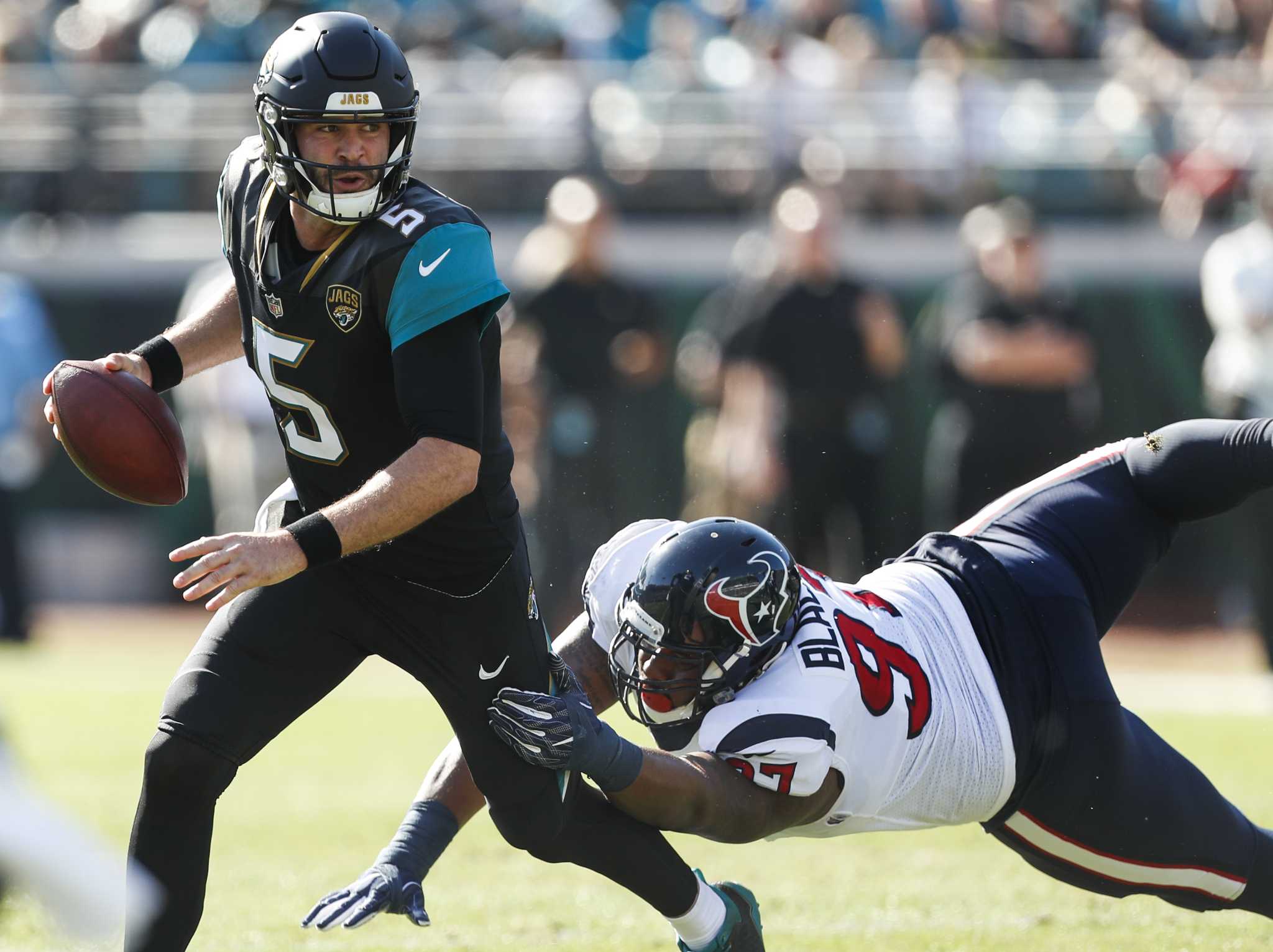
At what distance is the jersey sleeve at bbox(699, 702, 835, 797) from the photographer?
3.24 meters

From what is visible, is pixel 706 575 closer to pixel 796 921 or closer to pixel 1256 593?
pixel 796 921

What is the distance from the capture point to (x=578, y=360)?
8.65 metres

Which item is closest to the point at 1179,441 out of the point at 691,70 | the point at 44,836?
the point at 44,836

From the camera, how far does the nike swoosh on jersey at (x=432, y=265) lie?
3.30m

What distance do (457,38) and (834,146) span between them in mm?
2874

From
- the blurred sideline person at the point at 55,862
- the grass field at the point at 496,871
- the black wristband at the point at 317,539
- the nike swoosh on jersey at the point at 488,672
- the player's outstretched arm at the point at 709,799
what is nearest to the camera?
the blurred sideline person at the point at 55,862

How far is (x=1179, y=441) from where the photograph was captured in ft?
13.2

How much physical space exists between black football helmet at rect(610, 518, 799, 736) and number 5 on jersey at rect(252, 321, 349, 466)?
66 centimetres

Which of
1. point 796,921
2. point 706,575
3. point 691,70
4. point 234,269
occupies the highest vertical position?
point 691,70

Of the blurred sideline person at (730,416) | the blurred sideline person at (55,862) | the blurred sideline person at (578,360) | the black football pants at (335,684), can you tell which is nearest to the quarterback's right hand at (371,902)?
the black football pants at (335,684)

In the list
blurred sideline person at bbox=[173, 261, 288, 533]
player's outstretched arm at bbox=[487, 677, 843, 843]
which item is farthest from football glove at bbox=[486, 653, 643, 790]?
blurred sideline person at bbox=[173, 261, 288, 533]

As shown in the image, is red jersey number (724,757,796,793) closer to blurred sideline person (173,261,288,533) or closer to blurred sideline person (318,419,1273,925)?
blurred sideline person (318,419,1273,925)

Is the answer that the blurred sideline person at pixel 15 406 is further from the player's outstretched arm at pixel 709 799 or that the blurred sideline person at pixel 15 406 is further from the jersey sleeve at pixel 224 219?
the player's outstretched arm at pixel 709 799

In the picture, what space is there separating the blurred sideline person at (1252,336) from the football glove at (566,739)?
16.1ft
